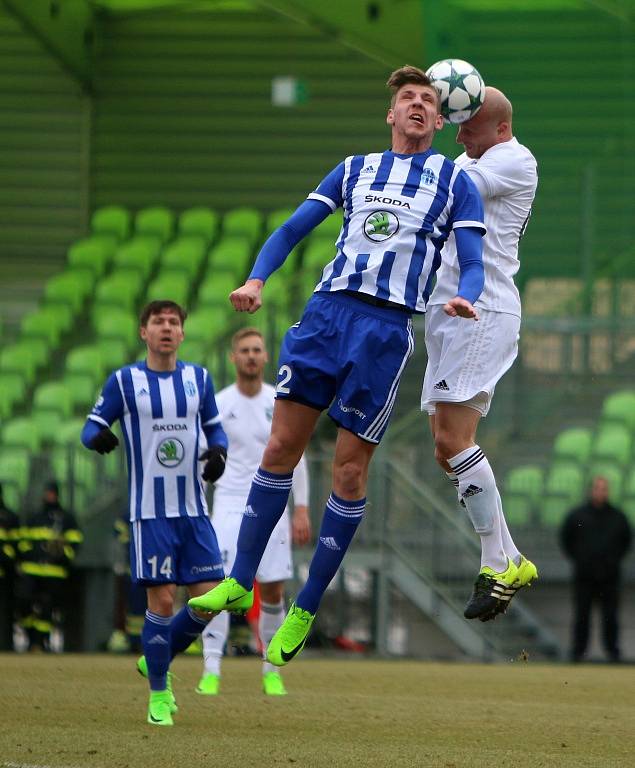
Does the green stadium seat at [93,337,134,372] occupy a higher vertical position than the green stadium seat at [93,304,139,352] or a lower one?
lower

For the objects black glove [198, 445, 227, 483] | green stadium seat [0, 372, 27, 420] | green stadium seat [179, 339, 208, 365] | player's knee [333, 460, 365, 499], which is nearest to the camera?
player's knee [333, 460, 365, 499]

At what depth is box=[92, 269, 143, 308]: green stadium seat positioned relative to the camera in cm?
1947

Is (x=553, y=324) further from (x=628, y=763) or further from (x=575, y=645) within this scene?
(x=628, y=763)

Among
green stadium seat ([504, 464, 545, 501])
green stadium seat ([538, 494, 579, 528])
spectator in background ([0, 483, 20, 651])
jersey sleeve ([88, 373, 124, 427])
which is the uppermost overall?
jersey sleeve ([88, 373, 124, 427])

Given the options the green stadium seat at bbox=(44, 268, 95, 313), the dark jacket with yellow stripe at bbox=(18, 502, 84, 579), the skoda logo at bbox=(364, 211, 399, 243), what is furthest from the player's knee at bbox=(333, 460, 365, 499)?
the green stadium seat at bbox=(44, 268, 95, 313)

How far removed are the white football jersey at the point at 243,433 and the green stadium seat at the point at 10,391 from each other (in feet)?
26.8

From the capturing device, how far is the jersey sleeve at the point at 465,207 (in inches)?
261

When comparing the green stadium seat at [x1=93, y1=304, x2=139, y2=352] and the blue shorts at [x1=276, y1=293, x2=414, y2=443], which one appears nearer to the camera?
the blue shorts at [x1=276, y1=293, x2=414, y2=443]

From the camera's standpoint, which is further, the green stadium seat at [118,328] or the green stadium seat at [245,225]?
the green stadium seat at [245,225]

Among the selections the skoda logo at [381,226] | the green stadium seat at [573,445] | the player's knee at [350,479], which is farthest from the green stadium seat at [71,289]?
the skoda logo at [381,226]

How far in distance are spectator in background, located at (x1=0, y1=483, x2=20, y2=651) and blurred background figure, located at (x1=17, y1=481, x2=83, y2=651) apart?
0.10 m

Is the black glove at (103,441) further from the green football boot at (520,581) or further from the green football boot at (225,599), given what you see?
the green football boot at (520,581)

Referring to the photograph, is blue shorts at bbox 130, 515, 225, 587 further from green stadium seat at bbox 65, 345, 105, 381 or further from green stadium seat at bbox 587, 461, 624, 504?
green stadium seat at bbox 65, 345, 105, 381

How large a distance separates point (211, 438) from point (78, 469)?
7.88m
